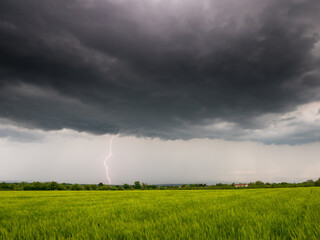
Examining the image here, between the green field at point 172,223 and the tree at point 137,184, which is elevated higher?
the green field at point 172,223

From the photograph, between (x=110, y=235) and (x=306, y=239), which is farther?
(x=110, y=235)

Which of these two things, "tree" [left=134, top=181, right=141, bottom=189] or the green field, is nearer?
the green field

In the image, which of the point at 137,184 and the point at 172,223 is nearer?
the point at 172,223

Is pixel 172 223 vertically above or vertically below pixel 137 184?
above

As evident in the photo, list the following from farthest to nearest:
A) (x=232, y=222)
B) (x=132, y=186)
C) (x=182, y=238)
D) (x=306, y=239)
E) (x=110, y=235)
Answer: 1. (x=132, y=186)
2. (x=232, y=222)
3. (x=110, y=235)
4. (x=182, y=238)
5. (x=306, y=239)

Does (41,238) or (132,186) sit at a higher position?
(41,238)

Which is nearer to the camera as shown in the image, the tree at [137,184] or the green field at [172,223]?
the green field at [172,223]

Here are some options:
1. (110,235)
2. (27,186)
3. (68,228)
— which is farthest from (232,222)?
(27,186)

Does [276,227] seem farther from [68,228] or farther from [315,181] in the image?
[315,181]

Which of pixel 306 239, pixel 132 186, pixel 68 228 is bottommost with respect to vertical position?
pixel 132 186

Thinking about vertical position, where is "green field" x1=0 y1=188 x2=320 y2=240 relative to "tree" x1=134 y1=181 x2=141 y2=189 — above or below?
above

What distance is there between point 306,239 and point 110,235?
2728 mm

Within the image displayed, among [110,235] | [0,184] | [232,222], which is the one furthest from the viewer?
[0,184]

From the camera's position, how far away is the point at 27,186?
79.1 metres
